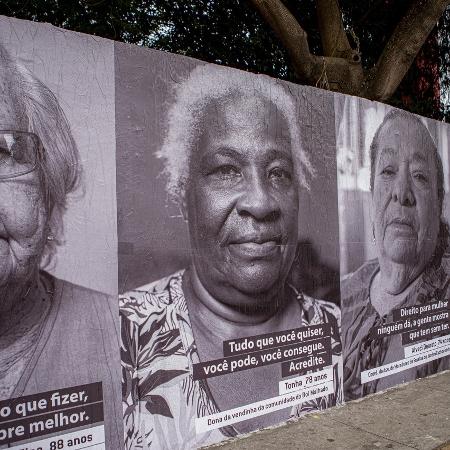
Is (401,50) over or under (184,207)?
over

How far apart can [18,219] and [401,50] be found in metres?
5.38

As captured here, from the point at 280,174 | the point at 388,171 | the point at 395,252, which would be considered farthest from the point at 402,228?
the point at 280,174

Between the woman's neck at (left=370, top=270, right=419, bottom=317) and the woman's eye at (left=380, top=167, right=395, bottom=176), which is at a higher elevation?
the woman's eye at (left=380, top=167, right=395, bottom=176)

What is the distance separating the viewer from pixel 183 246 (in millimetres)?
4059

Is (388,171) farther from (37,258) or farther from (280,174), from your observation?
(37,258)

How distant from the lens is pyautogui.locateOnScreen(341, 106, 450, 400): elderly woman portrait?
540cm

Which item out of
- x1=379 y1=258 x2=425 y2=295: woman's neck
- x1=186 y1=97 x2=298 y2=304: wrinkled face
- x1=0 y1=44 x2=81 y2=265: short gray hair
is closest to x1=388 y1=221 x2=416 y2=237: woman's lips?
x1=379 y1=258 x2=425 y2=295: woman's neck

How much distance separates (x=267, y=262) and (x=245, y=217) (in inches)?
17.6

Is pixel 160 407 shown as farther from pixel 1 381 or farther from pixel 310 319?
pixel 310 319

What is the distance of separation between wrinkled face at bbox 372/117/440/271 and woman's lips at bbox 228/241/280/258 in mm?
1539

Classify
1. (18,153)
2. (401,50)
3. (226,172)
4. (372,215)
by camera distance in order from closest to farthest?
(18,153), (226,172), (372,215), (401,50)

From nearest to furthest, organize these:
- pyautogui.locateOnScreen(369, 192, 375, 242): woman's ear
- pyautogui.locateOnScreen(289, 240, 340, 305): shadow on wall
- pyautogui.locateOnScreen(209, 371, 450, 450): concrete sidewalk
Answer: pyautogui.locateOnScreen(209, 371, 450, 450): concrete sidewalk → pyautogui.locateOnScreen(289, 240, 340, 305): shadow on wall → pyautogui.locateOnScreen(369, 192, 375, 242): woman's ear

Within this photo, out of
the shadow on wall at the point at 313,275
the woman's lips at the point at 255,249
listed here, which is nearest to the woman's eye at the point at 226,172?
the woman's lips at the point at 255,249

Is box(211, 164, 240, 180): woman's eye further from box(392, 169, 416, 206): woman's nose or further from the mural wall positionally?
box(392, 169, 416, 206): woman's nose
